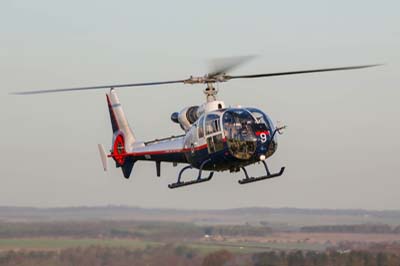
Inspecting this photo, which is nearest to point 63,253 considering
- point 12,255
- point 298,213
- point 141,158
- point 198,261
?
point 12,255

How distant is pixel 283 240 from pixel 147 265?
10.0 metres

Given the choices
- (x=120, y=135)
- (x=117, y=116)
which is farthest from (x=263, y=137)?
(x=117, y=116)

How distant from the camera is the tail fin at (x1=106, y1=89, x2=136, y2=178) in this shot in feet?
85.6

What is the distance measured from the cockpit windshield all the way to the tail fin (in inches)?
214

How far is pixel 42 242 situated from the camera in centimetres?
3744

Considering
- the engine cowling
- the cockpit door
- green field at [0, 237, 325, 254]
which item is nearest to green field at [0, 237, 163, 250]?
green field at [0, 237, 325, 254]

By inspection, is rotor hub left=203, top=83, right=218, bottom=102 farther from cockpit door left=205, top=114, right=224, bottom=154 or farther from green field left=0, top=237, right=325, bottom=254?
green field left=0, top=237, right=325, bottom=254

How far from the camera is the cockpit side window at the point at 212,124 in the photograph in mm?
21375

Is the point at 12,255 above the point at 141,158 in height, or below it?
below

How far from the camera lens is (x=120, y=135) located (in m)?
26.8

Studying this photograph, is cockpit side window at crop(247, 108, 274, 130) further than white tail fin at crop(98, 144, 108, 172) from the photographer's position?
No

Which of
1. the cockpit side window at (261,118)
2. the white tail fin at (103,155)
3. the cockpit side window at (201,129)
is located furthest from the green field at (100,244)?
the cockpit side window at (261,118)

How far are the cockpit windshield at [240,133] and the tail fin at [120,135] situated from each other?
5.43m

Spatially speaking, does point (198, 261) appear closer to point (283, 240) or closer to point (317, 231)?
point (283, 240)
